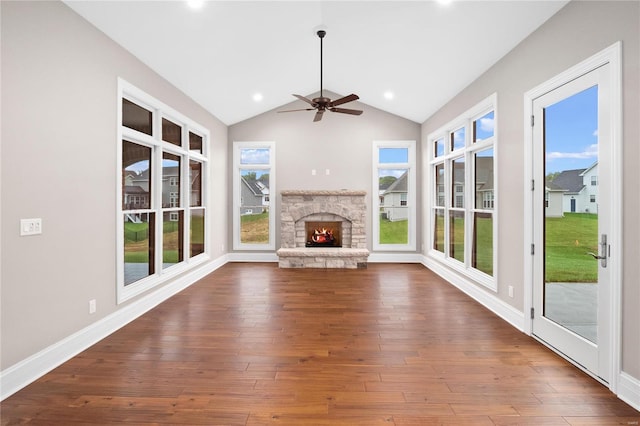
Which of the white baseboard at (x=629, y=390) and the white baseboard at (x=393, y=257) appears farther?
the white baseboard at (x=393, y=257)

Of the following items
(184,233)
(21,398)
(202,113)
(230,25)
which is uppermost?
(230,25)

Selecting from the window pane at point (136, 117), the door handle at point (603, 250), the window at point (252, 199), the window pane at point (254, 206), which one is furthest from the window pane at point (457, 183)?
the window pane at point (136, 117)

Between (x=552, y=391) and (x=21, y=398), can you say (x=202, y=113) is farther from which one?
(x=552, y=391)

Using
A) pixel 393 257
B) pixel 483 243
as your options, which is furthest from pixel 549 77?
pixel 393 257

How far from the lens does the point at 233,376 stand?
92.3 inches

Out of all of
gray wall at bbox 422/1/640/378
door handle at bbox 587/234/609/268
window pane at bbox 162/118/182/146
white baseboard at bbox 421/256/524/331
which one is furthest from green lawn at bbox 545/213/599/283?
window pane at bbox 162/118/182/146

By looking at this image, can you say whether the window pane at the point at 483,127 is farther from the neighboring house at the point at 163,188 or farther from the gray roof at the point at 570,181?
the neighboring house at the point at 163,188

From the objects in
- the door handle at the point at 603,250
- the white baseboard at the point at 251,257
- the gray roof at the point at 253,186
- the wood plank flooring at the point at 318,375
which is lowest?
the wood plank flooring at the point at 318,375

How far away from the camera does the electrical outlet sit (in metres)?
2.25

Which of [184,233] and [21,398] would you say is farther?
[184,233]

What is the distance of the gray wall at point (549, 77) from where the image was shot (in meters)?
2.02

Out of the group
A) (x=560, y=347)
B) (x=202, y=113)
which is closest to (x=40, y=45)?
(x=202, y=113)

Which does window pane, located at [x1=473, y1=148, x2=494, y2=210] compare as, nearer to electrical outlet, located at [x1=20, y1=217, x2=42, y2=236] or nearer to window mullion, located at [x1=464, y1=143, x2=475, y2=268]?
window mullion, located at [x1=464, y1=143, x2=475, y2=268]

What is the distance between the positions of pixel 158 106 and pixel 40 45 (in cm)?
170
